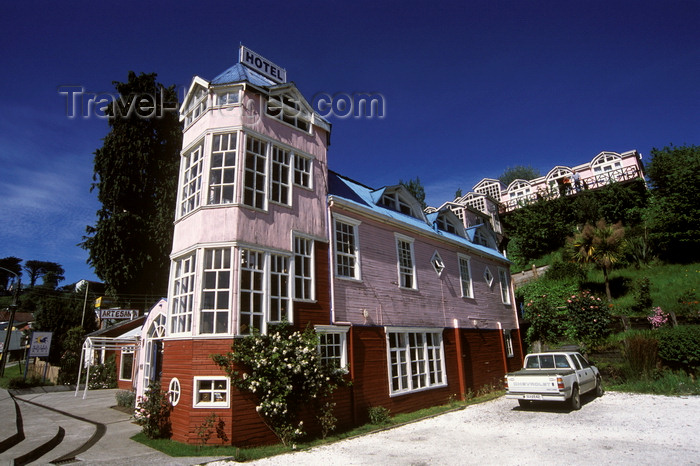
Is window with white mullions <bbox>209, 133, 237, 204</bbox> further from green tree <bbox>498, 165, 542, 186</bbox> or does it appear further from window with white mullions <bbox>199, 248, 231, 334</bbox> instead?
green tree <bbox>498, 165, 542, 186</bbox>

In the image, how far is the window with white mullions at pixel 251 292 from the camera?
10469 millimetres

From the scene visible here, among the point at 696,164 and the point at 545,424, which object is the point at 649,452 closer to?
the point at 545,424

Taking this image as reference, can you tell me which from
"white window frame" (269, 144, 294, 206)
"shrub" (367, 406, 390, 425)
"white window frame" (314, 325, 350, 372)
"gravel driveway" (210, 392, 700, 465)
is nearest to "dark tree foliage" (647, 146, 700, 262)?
"gravel driveway" (210, 392, 700, 465)

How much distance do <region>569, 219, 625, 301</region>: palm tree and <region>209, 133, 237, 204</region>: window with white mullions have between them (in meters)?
22.7

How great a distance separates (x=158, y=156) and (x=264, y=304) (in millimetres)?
25555

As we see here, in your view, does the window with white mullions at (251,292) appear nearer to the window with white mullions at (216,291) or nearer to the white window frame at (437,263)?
the window with white mullions at (216,291)

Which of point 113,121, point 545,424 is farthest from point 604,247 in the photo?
point 113,121

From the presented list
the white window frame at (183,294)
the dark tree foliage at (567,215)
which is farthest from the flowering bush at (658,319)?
the white window frame at (183,294)

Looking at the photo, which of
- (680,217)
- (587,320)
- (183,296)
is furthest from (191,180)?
(680,217)

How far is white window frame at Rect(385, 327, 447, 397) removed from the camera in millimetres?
14492

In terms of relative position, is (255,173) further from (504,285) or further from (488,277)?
(504,285)

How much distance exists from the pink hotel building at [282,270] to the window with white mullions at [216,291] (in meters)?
0.03

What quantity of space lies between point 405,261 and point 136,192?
2362 centimetres

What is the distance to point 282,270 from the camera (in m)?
11.8
